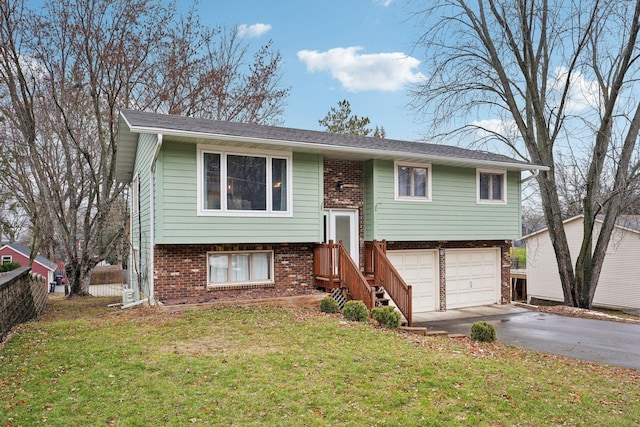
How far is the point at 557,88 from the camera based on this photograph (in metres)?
18.3

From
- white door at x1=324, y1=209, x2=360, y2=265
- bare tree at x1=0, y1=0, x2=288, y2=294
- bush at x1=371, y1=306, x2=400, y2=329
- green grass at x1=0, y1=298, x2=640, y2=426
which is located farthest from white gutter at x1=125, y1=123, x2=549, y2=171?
bare tree at x1=0, y1=0, x2=288, y2=294

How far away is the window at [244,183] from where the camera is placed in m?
10.7

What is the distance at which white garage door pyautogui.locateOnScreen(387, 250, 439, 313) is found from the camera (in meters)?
14.2

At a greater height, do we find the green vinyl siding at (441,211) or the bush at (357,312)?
the green vinyl siding at (441,211)

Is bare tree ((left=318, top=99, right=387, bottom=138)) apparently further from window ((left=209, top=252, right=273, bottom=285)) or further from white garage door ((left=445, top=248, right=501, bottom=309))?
window ((left=209, top=252, right=273, bottom=285))

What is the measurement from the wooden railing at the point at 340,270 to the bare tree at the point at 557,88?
33.3ft

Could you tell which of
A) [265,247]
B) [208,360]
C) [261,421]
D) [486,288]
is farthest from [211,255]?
[486,288]

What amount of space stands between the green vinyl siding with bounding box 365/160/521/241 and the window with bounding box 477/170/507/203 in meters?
0.20

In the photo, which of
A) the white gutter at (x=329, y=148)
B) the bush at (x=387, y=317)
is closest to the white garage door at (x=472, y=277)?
the white gutter at (x=329, y=148)

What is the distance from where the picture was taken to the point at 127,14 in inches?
749

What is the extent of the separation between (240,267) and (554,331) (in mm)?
8239

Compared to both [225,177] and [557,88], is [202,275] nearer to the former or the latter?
[225,177]

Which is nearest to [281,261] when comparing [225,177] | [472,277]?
[225,177]

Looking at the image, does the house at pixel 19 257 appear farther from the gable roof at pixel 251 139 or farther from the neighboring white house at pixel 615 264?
the neighboring white house at pixel 615 264
